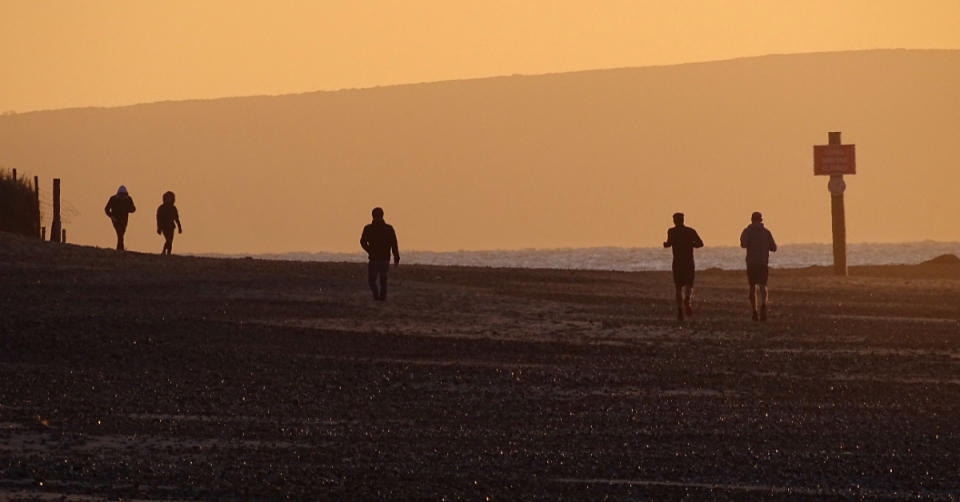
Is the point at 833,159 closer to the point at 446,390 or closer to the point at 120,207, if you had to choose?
the point at 120,207

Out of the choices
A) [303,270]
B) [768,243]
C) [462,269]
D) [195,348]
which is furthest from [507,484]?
[462,269]

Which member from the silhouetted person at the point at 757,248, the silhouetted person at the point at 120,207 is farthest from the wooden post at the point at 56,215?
the silhouetted person at the point at 757,248

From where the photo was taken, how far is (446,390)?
72.5ft

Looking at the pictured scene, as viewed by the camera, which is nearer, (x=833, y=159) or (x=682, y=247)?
(x=682, y=247)

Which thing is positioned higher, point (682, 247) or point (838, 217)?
point (838, 217)

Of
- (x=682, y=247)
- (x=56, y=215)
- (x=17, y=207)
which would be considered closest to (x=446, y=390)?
(x=682, y=247)

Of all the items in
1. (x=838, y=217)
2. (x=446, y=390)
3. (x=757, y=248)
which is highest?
(x=838, y=217)

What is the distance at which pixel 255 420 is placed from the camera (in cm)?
1880

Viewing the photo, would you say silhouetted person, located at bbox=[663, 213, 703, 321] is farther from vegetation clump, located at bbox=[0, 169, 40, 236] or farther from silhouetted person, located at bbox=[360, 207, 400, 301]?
vegetation clump, located at bbox=[0, 169, 40, 236]

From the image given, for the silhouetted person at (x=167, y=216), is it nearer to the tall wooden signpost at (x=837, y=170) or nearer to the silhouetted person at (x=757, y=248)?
the silhouetted person at (x=757, y=248)

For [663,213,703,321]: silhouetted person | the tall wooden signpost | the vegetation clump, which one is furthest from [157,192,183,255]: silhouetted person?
the tall wooden signpost

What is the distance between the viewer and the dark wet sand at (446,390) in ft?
49.0

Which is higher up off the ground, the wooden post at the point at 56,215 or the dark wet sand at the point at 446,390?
the wooden post at the point at 56,215

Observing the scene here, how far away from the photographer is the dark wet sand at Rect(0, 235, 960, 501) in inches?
588
